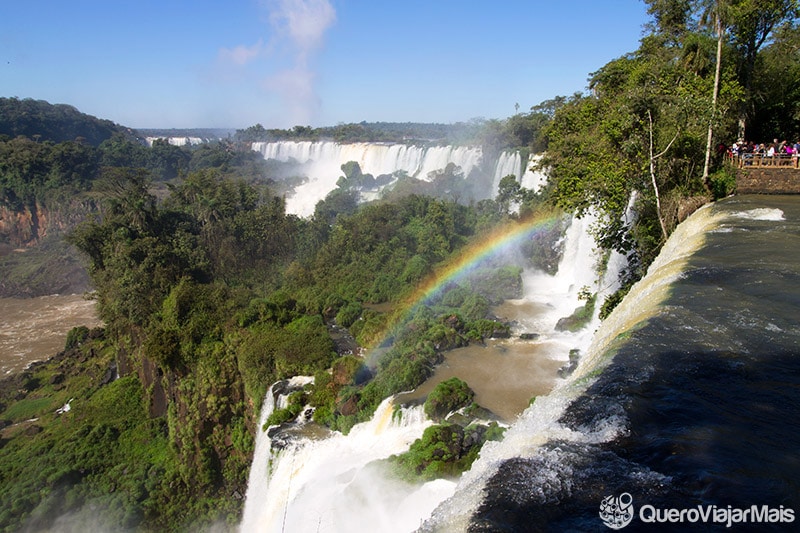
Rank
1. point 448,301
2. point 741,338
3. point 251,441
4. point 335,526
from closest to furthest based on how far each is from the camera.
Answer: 1. point 741,338
2. point 335,526
3. point 251,441
4. point 448,301

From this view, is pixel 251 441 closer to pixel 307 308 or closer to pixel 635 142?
pixel 307 308

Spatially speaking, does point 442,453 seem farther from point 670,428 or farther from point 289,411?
point 670,428

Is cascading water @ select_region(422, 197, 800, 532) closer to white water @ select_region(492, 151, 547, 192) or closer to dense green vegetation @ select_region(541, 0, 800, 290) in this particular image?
dense green vegetation @ select_region(541, 0, 800, 290)

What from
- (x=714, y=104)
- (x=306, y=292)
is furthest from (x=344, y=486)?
(x=306, y=292)

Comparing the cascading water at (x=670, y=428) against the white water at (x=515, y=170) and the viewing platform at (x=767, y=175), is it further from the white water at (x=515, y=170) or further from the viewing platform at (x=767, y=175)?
the white water at (x=515, y=170)

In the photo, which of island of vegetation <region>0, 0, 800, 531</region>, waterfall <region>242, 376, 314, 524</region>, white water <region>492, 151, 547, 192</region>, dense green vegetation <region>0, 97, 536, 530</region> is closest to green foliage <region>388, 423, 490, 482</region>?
island of vegetation <region>0, 0, 800, 531</region>

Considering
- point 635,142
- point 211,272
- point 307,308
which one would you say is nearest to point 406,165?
point 211,272
